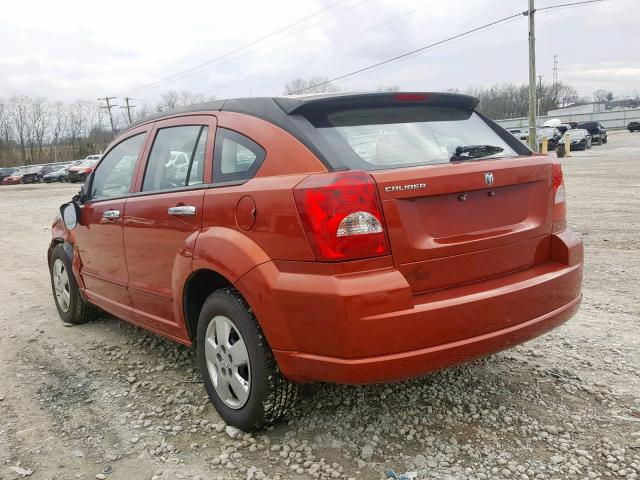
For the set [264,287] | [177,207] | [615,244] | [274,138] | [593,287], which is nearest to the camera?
[264,287]

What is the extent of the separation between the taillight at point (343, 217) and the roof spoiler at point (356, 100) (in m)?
0.51

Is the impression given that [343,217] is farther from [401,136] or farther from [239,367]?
[239,367]

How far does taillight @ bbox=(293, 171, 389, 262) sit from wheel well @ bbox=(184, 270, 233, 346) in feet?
2.77

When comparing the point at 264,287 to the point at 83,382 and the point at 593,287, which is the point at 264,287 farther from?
the point at 593,287

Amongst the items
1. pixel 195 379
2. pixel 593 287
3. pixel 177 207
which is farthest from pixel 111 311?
pixel 593 287

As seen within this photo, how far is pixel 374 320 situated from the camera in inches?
92.5

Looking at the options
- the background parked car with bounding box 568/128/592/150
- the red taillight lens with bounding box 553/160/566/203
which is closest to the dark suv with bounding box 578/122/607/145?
the background parked car with bounding box 568/128/592/150

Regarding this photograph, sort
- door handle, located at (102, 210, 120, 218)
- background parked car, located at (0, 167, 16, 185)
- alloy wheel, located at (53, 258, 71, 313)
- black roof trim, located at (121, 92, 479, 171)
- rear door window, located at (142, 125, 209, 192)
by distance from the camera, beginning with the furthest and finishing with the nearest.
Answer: background parked car, located at (0, 167, 16, 185) → alloy wheel, located at (53, 258, 71, 313) → door handle, located at (102, 210, 120, 218) → rear door window, located at (142, 125, 209, 192) → black roof trim, located at (121, 92, 479, 171)

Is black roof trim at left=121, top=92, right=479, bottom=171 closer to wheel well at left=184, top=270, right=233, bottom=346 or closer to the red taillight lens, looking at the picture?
the red taillight lens

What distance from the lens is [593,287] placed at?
5258 millimetres

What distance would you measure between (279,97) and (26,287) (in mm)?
5151

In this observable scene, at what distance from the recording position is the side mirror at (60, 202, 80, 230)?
15.0 feet

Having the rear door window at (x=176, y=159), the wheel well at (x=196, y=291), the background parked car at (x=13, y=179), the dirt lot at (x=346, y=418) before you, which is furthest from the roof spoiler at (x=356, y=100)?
the background parked car at (x=13, y=179)

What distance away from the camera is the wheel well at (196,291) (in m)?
3.07
